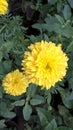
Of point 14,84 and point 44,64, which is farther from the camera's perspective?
point 14,84

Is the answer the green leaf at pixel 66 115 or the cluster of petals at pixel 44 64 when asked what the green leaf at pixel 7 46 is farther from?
the green leaf at pixel 66 115

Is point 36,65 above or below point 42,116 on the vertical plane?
above

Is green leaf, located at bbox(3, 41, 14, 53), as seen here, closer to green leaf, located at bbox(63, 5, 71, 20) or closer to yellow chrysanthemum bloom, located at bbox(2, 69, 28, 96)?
yellow chrysanthemum bloom, located at bbox(2, 69, 28, 96)

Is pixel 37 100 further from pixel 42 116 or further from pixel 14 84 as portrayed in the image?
pixel 14 84

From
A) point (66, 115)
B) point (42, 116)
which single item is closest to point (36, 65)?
point (42, 116)

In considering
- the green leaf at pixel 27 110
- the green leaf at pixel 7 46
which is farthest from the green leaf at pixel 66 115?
the green leaf at pixel 7 46

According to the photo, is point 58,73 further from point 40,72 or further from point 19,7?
point 19,7

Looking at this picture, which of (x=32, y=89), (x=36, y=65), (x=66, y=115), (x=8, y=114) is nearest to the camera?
(x=36, y=65)
